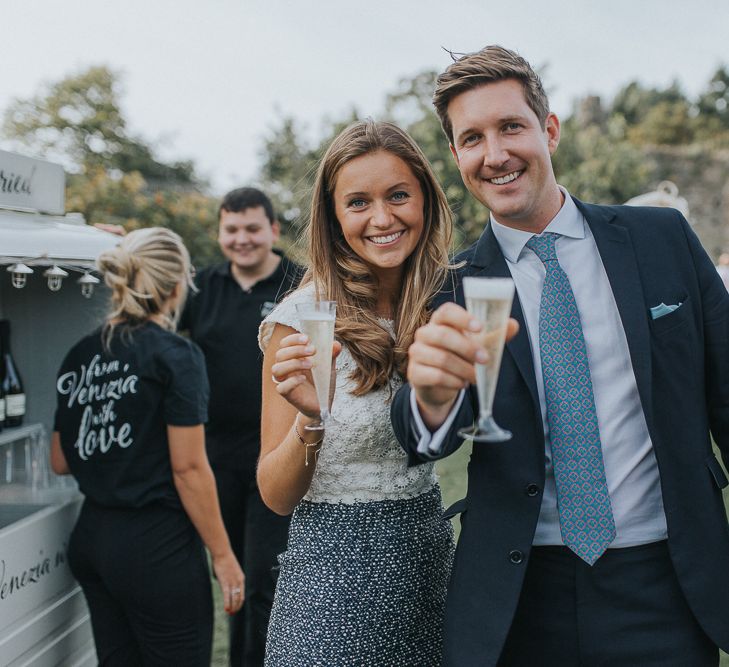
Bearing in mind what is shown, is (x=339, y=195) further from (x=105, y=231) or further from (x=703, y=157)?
(x=703, y=157)

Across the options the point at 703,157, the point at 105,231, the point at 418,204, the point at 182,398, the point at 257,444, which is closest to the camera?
the point at 418,204

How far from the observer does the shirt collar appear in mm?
1988

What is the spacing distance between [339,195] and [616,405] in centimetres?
100

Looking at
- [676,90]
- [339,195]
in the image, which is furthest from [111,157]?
[676,90]

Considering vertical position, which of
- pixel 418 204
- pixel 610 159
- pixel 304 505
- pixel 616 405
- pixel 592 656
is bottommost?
pixel 592 656

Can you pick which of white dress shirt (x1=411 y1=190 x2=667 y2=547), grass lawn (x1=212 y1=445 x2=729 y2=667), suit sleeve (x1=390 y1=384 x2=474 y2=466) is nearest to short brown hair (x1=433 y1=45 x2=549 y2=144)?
white dress shirt (x1=411 y1=190 x2=667 y2=547)

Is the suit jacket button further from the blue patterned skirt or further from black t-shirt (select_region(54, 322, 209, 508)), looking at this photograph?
black t-shirt (select_region(54, 322, 209, 508))

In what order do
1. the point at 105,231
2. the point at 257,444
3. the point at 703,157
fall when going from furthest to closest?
the point at 703,157 → the point at 257,444 → the point at 105,231

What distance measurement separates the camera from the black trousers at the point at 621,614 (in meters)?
1.81

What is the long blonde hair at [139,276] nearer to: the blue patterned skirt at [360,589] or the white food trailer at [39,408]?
the white food trailer at [39,408]

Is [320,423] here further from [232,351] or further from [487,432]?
[232,351]

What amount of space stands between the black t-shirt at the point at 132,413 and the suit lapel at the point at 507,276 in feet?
4.94

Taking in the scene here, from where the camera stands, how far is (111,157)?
17.0 m

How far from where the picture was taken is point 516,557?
5.93 ft
